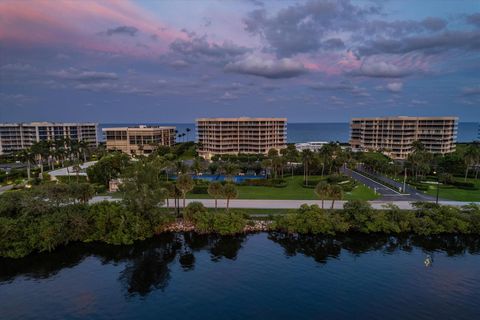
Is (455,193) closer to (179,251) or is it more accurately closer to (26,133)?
(179,251)

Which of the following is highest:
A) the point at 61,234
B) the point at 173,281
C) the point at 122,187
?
the point at 122,187

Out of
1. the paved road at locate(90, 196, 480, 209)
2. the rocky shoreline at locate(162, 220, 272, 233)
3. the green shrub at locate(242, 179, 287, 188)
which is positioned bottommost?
the rocky shoreline at locate(162, 220, 272, 233)

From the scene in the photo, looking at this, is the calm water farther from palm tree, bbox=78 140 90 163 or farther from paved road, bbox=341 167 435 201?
palm tree, bbox=78 140 90 163

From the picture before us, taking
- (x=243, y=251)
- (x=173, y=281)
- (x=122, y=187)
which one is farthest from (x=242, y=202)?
(x=173, y=281)

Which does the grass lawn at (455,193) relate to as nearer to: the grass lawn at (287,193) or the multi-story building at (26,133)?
the grass lawn at (287,193)

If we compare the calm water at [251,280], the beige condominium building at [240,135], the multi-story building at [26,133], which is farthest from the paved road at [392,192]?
the multi-story building at [26,133]

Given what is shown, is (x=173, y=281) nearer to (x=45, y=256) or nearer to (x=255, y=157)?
(x=45, y=256)

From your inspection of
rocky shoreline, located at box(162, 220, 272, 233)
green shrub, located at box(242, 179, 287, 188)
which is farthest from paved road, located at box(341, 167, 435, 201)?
rocky shoreline, located at box(162, 220, 272, 233)
